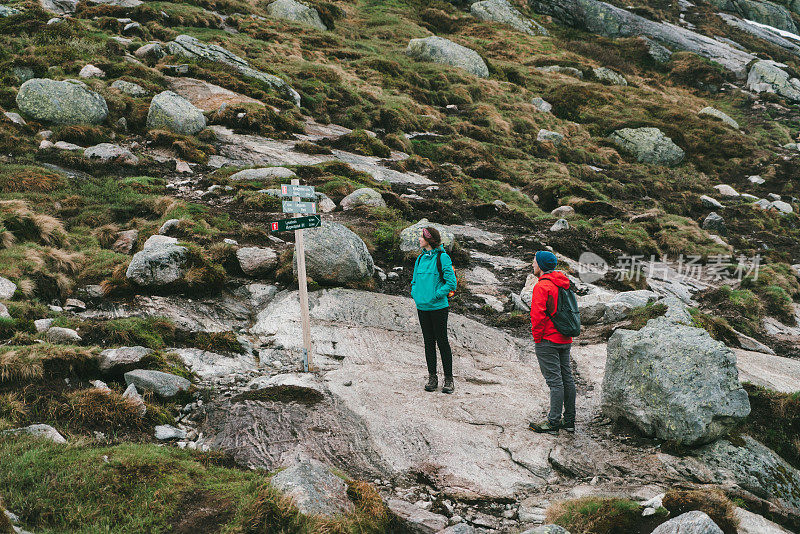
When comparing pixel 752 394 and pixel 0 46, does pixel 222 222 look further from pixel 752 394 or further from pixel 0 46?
pixel 0 46

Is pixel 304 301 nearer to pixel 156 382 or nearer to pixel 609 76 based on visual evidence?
pixel 156 382

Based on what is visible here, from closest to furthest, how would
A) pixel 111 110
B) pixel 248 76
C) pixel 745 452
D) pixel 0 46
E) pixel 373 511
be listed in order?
pixel 373 511
pixel 745 452
pixel 111 110
pixel 0 46
pixel 248 76

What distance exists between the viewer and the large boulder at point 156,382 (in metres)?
6.54

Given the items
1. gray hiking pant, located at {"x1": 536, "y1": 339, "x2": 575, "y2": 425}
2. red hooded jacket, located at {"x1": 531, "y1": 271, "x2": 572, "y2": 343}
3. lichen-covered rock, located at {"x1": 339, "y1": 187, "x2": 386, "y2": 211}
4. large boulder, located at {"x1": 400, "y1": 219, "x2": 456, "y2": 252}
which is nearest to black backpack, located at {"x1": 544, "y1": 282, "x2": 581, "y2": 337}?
red hooded jacket, located at {"x1": 531, "y1": 271, "x2": 572, "y2": 343}

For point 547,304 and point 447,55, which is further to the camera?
point 447,55

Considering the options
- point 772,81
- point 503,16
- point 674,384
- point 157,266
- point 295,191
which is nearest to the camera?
point 674,384

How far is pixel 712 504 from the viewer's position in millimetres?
4773

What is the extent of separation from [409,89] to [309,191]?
28480 mm

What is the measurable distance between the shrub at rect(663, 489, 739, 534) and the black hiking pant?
12.1 feet

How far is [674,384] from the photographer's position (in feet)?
21.4

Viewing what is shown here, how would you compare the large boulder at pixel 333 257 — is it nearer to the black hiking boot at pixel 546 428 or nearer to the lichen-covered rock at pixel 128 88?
the black hiking boot at pixel 546 428

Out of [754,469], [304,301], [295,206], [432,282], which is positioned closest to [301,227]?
[295,206]

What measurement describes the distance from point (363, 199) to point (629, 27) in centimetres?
6168

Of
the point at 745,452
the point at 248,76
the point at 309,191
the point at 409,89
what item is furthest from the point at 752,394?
the point at 409,89
